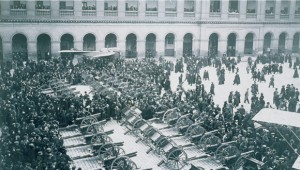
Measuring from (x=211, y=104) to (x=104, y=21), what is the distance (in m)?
22.4

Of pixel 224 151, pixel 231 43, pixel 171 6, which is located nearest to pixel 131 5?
pixel 171 6

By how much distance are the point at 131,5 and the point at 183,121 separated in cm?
2545

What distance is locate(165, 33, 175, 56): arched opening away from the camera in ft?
142

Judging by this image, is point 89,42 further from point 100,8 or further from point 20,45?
point 20,45

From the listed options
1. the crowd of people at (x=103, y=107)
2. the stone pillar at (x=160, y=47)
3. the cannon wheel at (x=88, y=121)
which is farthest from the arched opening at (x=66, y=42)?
the cannon wheel at (x=88, y=121)

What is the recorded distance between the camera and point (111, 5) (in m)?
40.0

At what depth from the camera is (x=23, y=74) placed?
27016 mm

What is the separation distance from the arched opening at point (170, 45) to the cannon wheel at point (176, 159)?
2920cm

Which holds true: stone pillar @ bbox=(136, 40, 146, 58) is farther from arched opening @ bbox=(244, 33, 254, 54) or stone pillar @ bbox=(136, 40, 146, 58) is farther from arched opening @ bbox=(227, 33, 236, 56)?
arched opening @ bbox=(244, 33, 254, 54)

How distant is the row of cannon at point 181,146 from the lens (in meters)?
14.4

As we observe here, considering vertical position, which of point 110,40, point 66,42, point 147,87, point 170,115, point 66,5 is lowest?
point 170,115

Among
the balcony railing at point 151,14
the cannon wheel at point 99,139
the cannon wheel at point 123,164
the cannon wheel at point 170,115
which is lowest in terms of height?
the cannon wheel at point 123,164

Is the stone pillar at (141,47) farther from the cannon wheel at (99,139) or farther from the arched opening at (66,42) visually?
the cannon wheel at (99,139)

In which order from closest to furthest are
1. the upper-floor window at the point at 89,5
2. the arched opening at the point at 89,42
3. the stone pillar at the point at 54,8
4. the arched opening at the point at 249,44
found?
the stone pillar at the point at 54,8 < the upper-floor window at the point at 89,5 < the arched opening at the point at 89,42 < the arched opening at the point at 249,44
